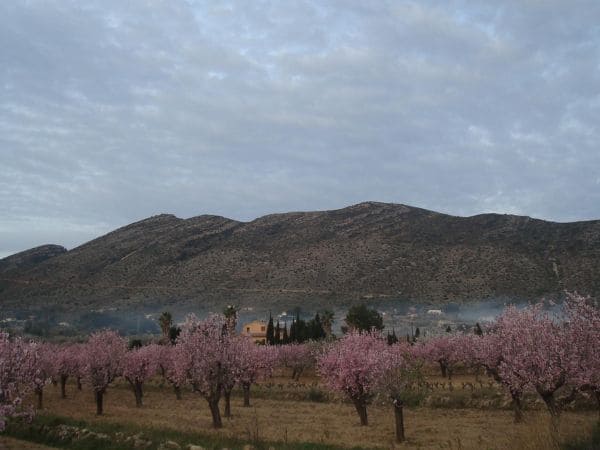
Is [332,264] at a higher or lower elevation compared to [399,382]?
higher

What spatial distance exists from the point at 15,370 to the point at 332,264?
101392 millimetres

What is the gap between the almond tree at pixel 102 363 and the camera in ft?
136

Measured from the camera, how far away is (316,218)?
162 meters

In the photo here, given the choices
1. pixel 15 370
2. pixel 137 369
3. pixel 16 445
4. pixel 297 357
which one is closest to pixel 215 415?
pixel 16 445

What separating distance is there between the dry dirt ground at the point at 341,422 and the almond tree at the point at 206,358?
6.53 feet

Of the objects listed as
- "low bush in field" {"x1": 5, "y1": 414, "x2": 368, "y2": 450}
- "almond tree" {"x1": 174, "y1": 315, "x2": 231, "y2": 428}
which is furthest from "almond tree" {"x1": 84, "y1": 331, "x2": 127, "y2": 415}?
"almond tree" {"x1": 174, "y1": 315, "x2": 231, "y2": 428}

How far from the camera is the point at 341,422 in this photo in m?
35.7

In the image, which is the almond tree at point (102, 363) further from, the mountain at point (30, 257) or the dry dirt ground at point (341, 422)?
the mountain at point (30, 257)

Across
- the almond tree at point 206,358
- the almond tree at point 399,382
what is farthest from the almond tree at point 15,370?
the almond tree at point 399,382

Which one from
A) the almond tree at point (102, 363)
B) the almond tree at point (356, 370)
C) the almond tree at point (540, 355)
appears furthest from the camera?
the almond tree at point (102, 363)

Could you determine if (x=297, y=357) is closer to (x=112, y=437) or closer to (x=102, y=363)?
(x=102, y=363)

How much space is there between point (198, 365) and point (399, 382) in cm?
1195

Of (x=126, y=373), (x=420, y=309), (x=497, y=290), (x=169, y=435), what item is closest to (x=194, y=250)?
(x=420, y=309)

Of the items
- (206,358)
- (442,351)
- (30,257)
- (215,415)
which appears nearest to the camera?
(215,415)
